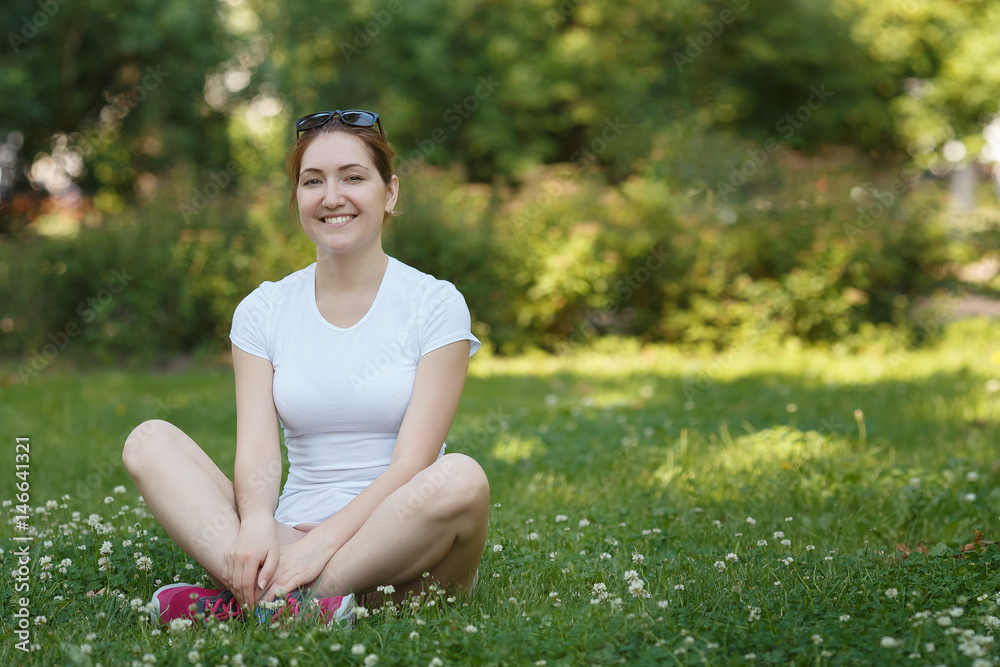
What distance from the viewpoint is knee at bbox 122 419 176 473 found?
8.78 feet

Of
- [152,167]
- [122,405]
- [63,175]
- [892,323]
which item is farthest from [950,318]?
[63,175]

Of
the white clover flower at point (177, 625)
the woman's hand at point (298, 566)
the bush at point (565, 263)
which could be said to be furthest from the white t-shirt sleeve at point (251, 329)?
the bush at point (565, 263)

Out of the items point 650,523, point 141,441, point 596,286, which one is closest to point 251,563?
point 141,441

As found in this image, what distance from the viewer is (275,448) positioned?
277 centimetres

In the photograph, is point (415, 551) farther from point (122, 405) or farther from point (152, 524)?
point (122, 405)

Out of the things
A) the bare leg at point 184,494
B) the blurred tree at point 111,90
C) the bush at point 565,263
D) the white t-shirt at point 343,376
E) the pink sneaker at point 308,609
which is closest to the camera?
the pink sneaker at point 308,609

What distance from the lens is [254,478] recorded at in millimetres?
2682

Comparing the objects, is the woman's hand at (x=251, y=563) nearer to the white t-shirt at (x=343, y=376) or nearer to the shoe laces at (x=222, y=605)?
the shoe laces at (x=222, y=605)

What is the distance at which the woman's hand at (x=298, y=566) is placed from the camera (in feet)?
8.00

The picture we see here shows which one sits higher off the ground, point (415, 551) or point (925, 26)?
point (925, 26)

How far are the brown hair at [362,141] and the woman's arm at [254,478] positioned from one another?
63 cm

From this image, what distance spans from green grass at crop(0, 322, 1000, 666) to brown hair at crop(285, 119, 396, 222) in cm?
141

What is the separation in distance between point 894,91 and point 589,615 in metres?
19.3

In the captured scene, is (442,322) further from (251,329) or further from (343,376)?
(251,329)
